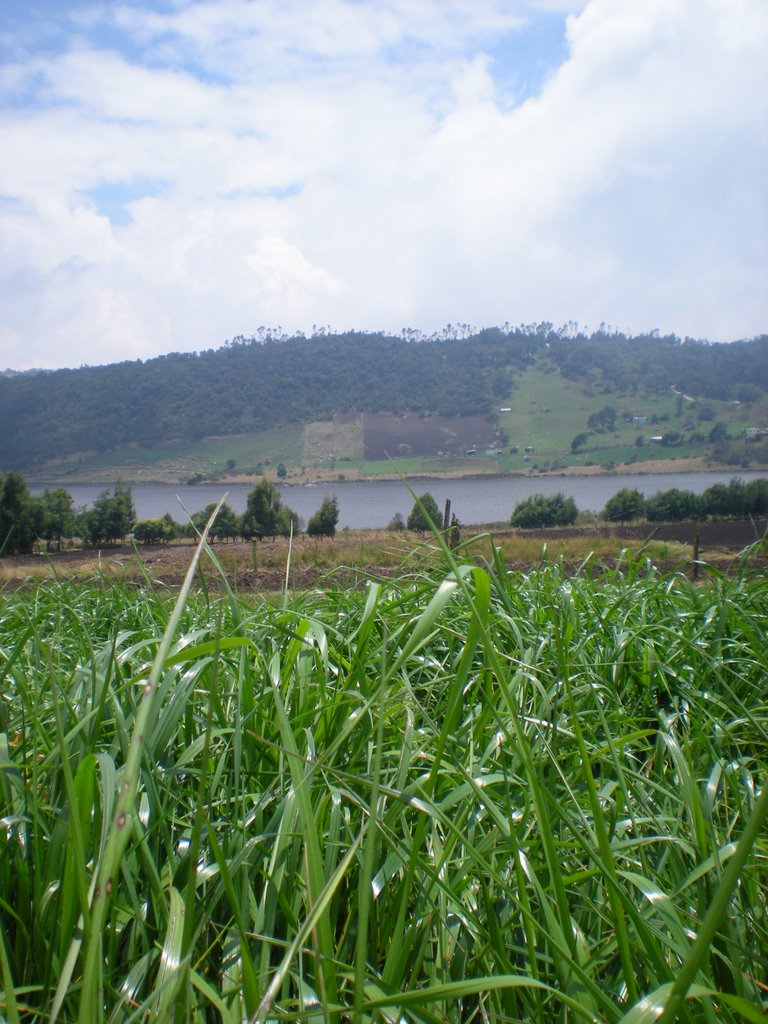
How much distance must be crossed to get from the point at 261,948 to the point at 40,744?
891 millimetres

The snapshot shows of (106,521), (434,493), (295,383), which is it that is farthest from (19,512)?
(295,383)

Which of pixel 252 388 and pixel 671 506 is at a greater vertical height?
pixel 252 388

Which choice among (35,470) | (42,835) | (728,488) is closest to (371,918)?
(42,835)

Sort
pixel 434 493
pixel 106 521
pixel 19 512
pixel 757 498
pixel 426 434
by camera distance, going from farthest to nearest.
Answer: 1. pixel 426 434
2. pixel 434 493
3. pixel 757 498
4. pixel 106 521
5. pixel 19 512

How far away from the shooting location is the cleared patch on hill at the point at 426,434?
48281 millimetres

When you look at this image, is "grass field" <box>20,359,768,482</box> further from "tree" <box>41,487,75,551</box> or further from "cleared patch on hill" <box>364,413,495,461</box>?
"tree" <box>41,487,75,551</box>

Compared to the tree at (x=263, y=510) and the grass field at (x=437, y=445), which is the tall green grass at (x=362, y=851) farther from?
the grass field at (x=437, y=445)

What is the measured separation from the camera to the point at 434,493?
101 ft

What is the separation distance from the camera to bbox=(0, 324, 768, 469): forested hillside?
44.0 metres

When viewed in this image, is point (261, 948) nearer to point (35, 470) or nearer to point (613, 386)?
point (35, 470)

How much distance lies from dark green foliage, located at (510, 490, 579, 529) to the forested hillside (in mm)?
21423

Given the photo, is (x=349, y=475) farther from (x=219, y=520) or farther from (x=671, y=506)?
(x=219, y=520)

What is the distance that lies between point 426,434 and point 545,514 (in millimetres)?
32186

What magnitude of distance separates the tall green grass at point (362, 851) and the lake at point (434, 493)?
437 inches
